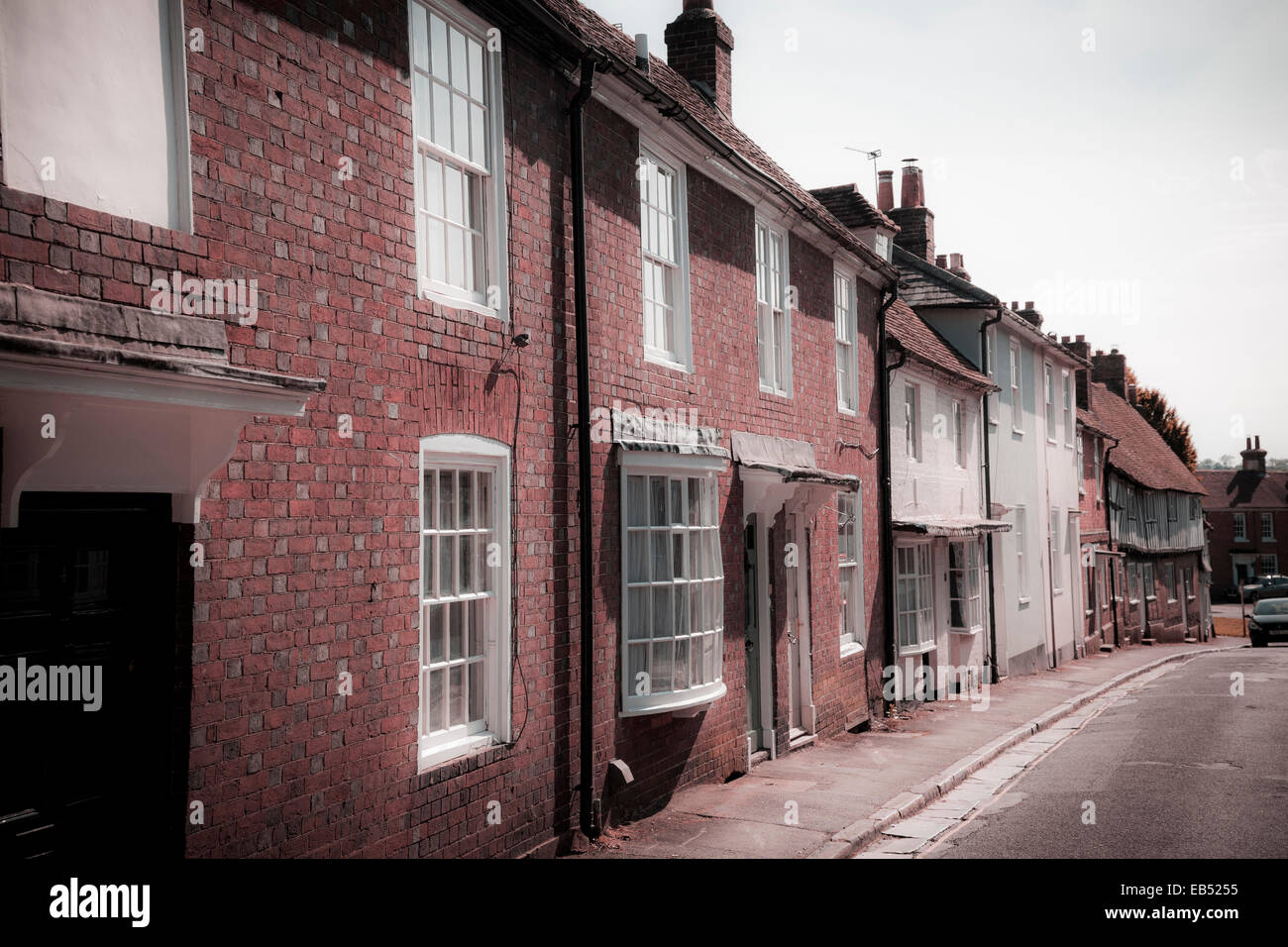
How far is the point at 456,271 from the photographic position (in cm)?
770

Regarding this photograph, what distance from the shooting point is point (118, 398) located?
451cm

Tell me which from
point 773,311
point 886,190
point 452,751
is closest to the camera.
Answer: point 452,751

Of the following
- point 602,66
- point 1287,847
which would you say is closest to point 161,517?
point 602,66

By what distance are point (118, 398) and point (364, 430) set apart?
79.8 inches

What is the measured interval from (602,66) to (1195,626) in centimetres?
4874

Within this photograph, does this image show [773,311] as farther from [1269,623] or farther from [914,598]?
[1269,623]

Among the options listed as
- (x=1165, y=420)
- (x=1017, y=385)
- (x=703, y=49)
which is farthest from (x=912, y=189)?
(x=1165, y=420)

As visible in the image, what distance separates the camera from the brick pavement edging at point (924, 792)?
29.7 feet

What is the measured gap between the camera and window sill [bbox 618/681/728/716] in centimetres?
951

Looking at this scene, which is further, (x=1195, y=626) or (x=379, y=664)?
(x=1195, y=626)

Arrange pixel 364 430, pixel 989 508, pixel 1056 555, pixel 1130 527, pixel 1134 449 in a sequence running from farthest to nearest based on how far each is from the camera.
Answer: pixel 1134 449, pixel 1130 527, pixel 1056 555, pixel 989 508, pixel 364 430

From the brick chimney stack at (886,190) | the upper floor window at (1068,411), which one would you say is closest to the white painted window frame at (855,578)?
the brick chimney stack at (886,190)

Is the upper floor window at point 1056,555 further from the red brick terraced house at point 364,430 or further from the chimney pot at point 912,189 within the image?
the red brick terraced house at point 364,430
